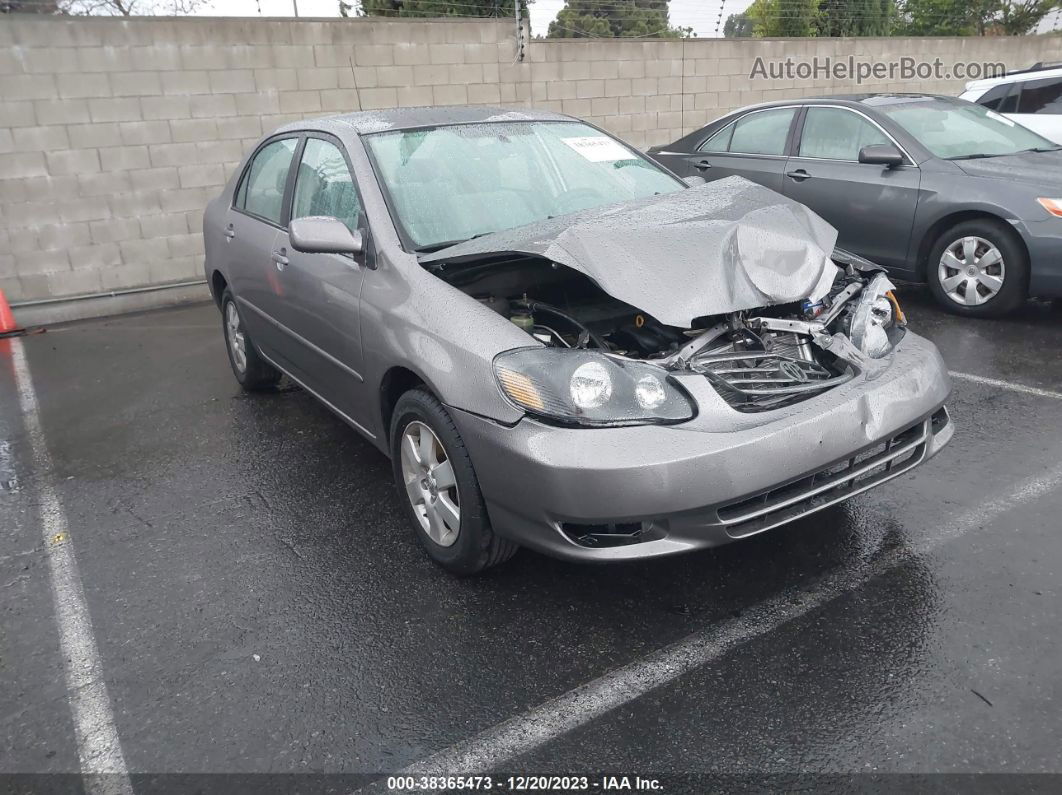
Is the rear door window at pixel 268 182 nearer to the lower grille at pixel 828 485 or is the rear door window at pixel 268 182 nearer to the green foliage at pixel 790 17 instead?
the lower grille at pixel 828 485

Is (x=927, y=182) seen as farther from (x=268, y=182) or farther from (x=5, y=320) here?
(x=5, y=320)

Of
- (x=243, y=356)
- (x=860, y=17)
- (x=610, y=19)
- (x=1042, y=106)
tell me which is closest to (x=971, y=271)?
(x=1042, y=106)

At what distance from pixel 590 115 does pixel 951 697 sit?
8.77m

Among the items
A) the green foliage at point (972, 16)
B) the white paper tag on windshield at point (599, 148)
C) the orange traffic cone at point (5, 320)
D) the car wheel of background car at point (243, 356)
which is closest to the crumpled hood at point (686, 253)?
the white paper tag on windshield at point (599, 148)

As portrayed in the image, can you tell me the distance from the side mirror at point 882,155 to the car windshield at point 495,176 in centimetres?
249

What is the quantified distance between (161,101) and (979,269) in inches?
276

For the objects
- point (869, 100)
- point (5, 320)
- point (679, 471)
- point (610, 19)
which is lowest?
point (5, 320)

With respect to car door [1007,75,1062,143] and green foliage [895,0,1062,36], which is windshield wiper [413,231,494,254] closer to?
car door [1007,75,1062,143]

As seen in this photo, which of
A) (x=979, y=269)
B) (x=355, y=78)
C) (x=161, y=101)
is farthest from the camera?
(x=355, y=78)

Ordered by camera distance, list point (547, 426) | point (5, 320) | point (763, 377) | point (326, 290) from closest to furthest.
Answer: point (547, 426), point (763, 377), point (326, 290), point (5, 320)

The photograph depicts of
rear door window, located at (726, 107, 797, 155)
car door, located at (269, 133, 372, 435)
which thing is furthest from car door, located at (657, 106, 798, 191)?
car door, located at (269, 133, 372, 435)

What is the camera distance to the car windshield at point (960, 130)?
6.32 meters

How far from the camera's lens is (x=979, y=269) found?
5.91 meters

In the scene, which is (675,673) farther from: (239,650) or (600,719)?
(239,650)
